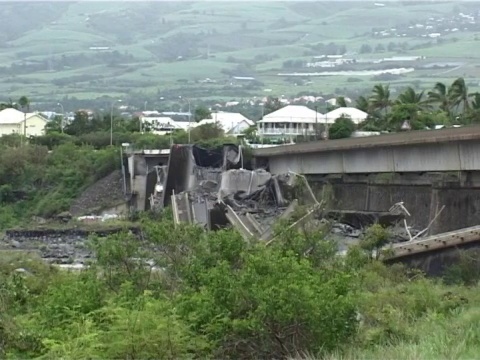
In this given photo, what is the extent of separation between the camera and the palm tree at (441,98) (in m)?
92.1

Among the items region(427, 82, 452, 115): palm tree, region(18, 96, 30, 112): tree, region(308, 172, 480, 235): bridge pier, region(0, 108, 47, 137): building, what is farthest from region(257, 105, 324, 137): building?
region(308, 172, 480, 235): bridge pier

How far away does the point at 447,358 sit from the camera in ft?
41.8

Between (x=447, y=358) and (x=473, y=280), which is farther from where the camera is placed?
(x=473, y=280)

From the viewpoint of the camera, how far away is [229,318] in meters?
16.1

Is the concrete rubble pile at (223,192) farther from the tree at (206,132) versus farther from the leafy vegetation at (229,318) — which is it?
A: the tree at (206,132)

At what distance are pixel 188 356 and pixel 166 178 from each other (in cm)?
4429

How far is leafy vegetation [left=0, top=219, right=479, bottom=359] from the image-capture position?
14.7m

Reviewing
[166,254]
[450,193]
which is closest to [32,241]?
[450,193]

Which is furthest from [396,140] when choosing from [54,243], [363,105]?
[363,105]

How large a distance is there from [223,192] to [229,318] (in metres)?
34.0

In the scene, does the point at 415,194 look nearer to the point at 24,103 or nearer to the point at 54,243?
the point at 54,243

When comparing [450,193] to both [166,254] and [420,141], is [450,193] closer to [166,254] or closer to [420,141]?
[420,141]

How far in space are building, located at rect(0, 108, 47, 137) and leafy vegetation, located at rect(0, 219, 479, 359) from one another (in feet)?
293

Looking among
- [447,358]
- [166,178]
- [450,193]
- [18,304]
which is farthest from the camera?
[166,178]
